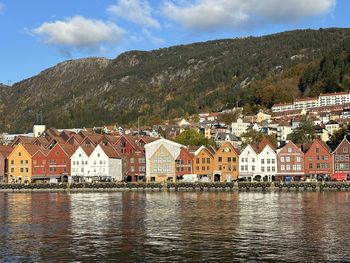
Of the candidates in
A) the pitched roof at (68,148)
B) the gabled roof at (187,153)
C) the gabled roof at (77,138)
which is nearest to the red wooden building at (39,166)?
the pitched roof at (68,148)

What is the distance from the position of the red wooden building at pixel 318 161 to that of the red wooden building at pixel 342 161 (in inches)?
37.5

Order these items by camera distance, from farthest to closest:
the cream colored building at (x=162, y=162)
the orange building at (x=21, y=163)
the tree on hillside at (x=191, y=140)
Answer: the tree on hillside at (x=191, y=140)
the orange building at (x=21, y=163)
the cream colored building at (x=162, y=162)

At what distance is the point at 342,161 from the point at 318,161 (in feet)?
14.9

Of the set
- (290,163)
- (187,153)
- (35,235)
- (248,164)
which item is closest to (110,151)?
(187,153)

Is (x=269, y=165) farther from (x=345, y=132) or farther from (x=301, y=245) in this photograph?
(x=301, y=245)

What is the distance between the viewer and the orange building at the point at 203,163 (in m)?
120

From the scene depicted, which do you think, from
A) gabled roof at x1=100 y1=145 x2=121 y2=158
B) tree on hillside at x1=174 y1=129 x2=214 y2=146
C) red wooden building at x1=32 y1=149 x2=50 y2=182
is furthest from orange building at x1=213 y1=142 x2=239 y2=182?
red wooden building at x1=32 y1=149 x2=50 y2=182

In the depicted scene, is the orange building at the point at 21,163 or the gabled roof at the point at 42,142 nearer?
the orange building at the point at 21,163

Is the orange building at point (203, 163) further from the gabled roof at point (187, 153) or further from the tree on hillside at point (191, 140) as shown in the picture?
the tree on hillside at point (191, 140)

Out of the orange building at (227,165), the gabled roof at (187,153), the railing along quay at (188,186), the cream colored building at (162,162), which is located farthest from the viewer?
the cream colored building at (162,162)

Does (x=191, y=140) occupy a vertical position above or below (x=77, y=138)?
below

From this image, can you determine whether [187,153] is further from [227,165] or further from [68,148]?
[68,148]


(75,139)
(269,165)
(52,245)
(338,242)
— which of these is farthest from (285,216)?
(75,139)

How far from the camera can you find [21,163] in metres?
128
